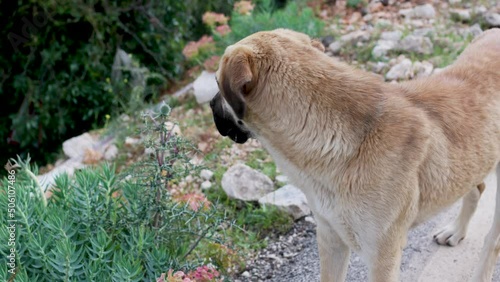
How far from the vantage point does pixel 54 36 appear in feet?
25.3

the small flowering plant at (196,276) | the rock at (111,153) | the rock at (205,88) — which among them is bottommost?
the rock at (111,153)

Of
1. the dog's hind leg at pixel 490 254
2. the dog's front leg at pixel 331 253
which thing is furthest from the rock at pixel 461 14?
the dog's front leg at pixel 331 253

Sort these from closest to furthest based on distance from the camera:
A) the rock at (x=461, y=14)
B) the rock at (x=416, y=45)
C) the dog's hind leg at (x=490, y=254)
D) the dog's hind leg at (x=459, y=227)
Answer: the dog's hind leg at (x=490, y=254) < the dog's hind leg at (x=459, y=227) < the rock at (x=416, y=45) < the rock at (x=461, y=14)

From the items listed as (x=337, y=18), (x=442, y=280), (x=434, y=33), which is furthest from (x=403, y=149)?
(x=337, y=18)

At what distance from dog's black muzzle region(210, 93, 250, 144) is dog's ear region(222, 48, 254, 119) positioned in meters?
0.21

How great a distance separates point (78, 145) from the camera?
7.02m

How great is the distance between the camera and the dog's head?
319cm

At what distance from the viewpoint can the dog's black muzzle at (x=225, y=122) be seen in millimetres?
3465

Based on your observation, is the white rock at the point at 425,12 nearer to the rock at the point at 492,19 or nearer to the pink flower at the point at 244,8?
the rock at the point at 492,19

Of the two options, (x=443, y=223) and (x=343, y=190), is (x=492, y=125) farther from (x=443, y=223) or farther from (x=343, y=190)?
(x=443, y=223)

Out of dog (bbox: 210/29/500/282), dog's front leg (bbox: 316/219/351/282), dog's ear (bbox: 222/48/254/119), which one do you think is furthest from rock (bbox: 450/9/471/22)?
dog's ear (bbox: 222/48/254/119)

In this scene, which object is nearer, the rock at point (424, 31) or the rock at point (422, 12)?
the rock at point (424, 31)

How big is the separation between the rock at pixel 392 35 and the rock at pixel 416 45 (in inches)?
6.9

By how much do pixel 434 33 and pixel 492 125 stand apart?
156 inches
